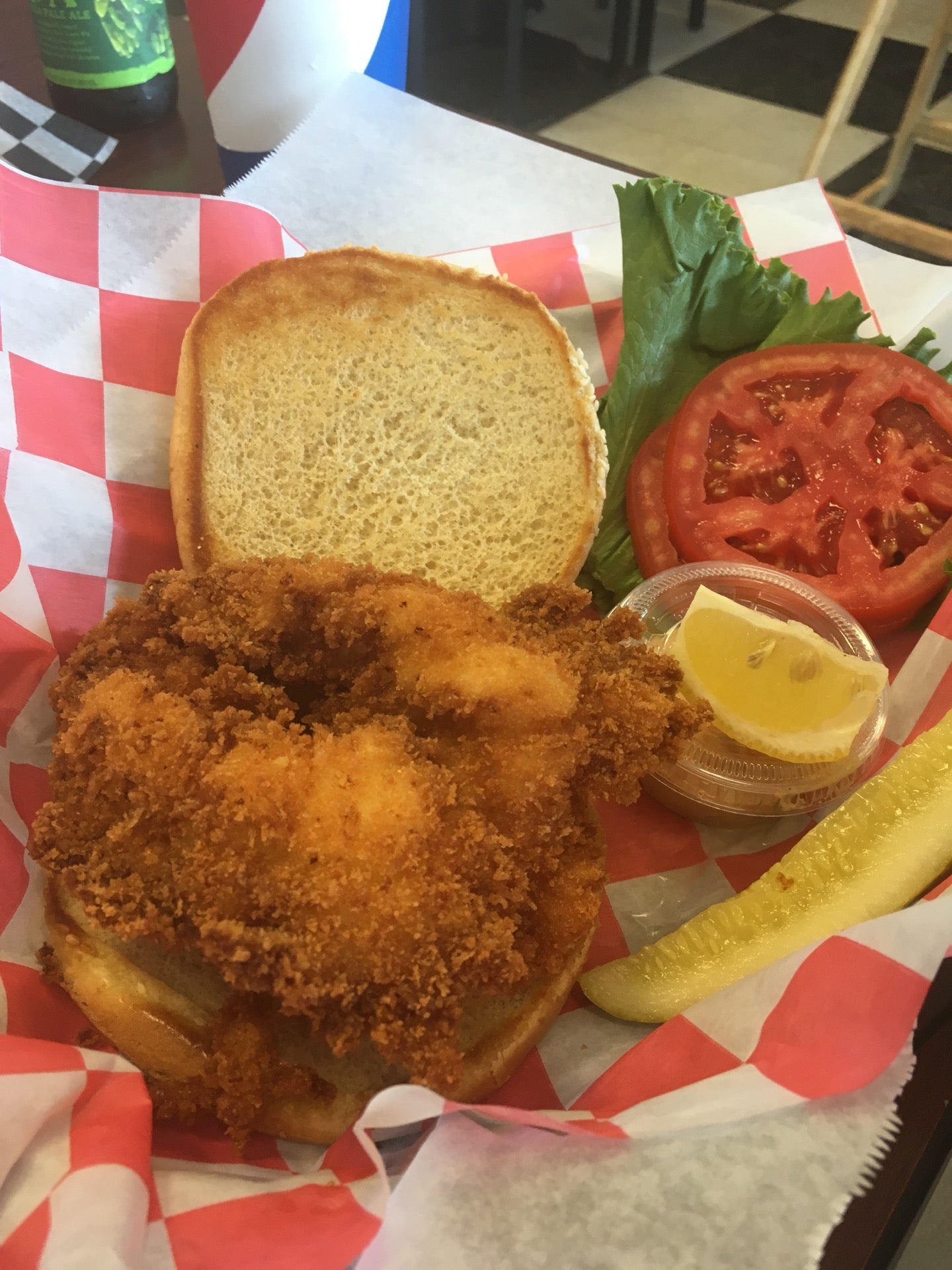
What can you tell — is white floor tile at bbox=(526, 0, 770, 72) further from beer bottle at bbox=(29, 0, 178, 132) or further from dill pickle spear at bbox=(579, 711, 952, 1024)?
dill pickle spear at bbox=(579, 711, 952, 1024)

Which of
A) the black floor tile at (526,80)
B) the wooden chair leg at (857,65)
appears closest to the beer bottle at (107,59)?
the wooden chair leg at (857,65)

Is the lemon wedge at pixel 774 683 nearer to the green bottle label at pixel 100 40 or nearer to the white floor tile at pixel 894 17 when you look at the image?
the green bottle label at pixel 100 40

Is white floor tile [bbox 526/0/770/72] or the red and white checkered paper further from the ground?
white floor tile [bbox 526/0/770/72]

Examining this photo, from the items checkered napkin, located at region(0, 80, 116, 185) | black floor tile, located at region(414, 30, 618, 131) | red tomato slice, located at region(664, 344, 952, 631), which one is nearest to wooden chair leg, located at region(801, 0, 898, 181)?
black floor tile, located at region(414, 30, 618, 131)

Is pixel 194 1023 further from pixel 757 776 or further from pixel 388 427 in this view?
pixel 388 427

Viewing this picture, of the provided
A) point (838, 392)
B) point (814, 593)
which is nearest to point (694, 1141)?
point (814, 593)

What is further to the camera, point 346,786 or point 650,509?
point 650,509

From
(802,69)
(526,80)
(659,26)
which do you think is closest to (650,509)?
(526,80)
